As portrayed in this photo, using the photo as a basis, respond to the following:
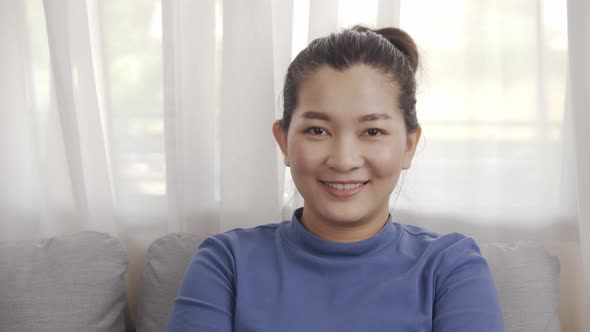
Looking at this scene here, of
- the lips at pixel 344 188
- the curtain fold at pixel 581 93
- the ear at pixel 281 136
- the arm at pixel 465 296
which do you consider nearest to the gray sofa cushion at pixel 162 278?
the ear at pixel 281 136

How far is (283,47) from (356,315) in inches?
32.2

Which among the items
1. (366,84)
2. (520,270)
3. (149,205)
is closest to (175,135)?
(149,205)

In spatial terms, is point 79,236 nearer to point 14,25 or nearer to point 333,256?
point 14,25

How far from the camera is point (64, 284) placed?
1819 millimetres

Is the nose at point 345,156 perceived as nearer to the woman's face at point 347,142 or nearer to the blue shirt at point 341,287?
the woman's face at point 347,142

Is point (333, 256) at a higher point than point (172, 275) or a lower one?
higher

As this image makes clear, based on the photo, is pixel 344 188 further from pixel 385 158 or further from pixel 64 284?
pixel 64 284

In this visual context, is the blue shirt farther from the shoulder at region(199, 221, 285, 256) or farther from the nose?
the nose

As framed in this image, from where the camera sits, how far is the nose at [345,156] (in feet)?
4.55

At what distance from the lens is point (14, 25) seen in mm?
2014

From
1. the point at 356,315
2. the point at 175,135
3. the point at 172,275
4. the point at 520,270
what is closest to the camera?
the point at 356,315

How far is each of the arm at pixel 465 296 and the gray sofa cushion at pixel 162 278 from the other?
0.70 metres

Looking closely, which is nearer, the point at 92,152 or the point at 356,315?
the point at 356,315

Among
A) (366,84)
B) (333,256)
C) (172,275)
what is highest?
(366,84)
